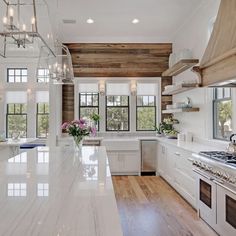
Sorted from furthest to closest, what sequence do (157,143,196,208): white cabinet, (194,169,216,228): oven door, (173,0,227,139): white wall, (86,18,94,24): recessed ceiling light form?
(86,18,94,24): recessed ceiling light < (173,0,227,139): white wall < (157,143,196,208): white cabinet < (194,169,216,228): oven door

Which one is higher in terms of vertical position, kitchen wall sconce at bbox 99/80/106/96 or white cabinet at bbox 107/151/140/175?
kitchen wall sconce at bbox 99/80/106/96

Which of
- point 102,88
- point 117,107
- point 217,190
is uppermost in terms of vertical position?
point 102,88

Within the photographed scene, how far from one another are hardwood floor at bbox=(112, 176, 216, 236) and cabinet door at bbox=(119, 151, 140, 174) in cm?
79

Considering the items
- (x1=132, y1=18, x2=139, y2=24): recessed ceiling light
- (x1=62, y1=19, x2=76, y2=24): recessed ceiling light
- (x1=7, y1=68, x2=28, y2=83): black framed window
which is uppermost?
(x1=132, y1=18, x2=139, y2=24): recessed ceiling light

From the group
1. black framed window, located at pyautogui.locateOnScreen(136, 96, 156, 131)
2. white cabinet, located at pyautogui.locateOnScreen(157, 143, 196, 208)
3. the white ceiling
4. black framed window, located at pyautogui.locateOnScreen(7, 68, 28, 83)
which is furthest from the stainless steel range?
black framed window, located at pyautogui.locateOnScreen(7, 68, 28, 83)

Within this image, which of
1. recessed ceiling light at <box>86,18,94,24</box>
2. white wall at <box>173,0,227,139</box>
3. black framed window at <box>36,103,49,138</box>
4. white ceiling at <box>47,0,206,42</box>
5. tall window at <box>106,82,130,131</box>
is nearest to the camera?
white wall at <box>173,0,227,139</box>

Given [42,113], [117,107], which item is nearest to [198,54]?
[117,107]

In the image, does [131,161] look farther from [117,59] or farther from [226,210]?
[226,210]

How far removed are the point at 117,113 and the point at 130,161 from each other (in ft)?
4.78

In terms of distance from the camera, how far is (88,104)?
23.9 feet

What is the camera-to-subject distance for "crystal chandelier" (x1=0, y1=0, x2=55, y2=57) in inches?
95.7

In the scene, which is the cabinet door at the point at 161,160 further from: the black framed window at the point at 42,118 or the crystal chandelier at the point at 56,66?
the black framed window at the point at 42,118

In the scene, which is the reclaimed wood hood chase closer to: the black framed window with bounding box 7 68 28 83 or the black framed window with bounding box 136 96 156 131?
the black framed window with bounding box 136 96 156 131

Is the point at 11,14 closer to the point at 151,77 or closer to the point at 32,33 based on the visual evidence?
the point at 32,33
